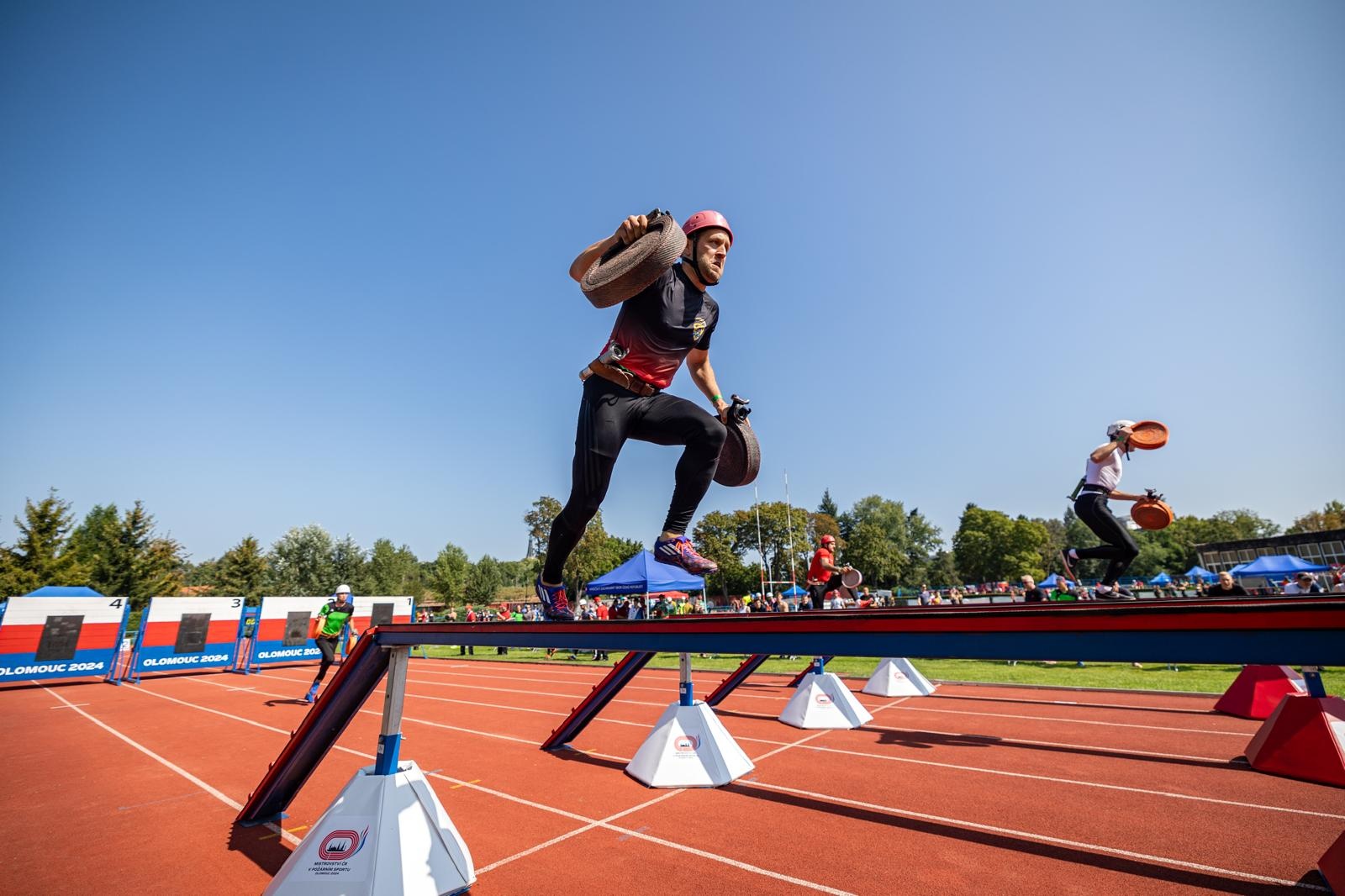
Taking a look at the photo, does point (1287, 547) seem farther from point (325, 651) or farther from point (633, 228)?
point (325, 651)

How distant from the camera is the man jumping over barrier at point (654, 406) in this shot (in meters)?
3.00

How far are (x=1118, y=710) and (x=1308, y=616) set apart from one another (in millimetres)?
10565

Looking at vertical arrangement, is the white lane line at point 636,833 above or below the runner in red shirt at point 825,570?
below

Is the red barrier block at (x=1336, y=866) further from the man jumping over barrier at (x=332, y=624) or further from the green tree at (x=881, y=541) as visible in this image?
the green tree at (x=881, y=541)

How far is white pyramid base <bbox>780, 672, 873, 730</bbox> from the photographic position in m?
8.66

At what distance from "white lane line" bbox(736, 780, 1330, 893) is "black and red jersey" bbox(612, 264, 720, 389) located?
4.57 metres

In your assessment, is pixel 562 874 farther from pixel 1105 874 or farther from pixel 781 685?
pixel 781 685

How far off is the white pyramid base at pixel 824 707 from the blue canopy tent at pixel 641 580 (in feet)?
26.1

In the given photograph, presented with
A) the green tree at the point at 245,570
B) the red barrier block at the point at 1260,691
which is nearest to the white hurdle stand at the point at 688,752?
the red barrier block at the point at 1260,691

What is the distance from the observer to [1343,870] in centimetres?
321

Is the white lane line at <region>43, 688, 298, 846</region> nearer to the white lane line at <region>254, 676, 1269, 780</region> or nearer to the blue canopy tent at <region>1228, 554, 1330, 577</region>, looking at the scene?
the white lane line at <region>254, 676, 1269, 780</region>

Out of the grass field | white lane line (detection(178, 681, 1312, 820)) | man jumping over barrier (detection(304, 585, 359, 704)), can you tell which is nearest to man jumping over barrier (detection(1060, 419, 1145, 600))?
white lane line (detection(178, 681, 1312, 820))

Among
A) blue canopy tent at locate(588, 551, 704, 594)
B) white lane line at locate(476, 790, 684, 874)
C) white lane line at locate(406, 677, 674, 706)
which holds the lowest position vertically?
white lane line at locate(406, 677, 674, 706)

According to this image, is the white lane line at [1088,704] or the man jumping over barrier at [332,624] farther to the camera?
the man jumping over barrier at [332,624]
